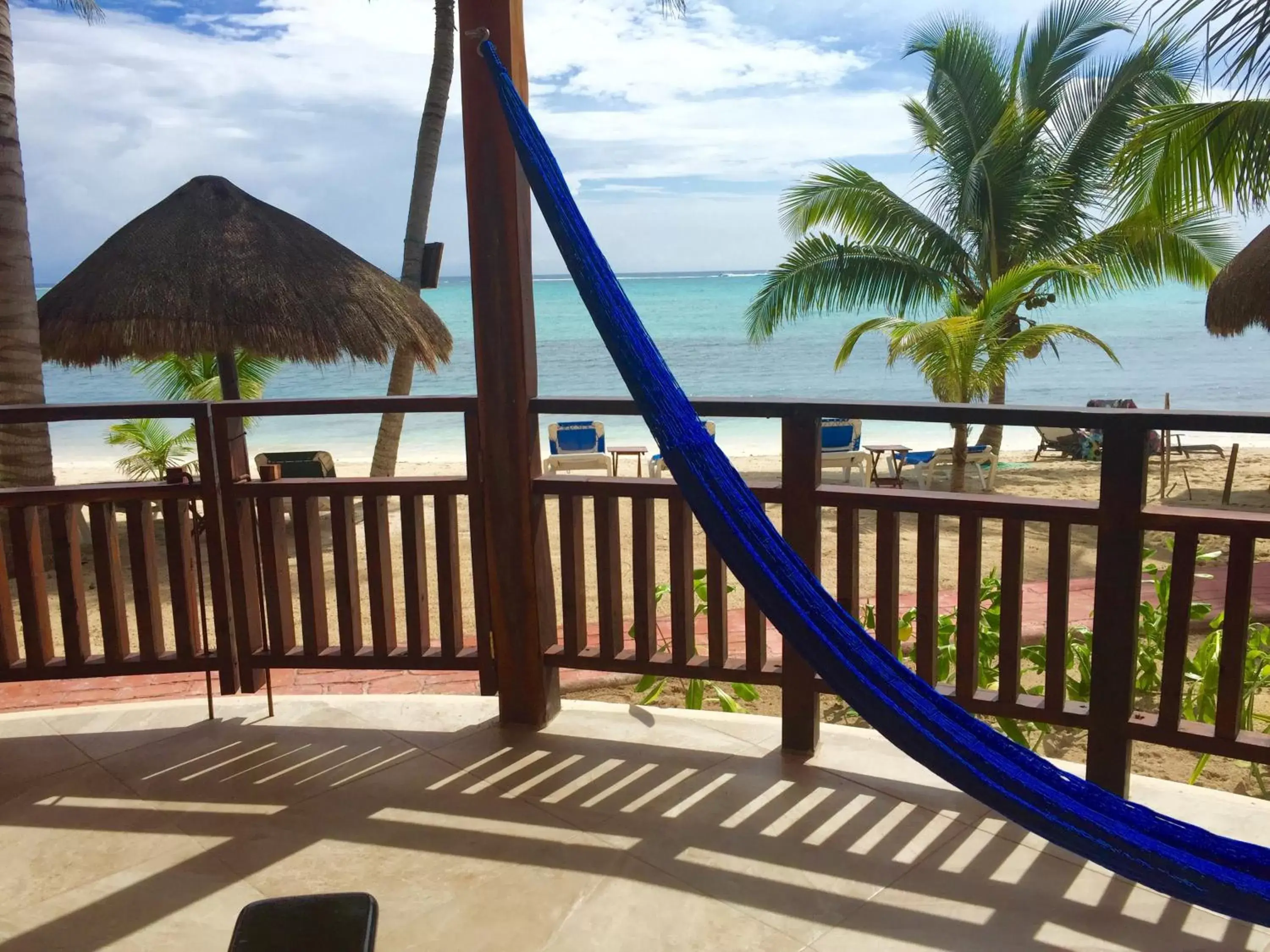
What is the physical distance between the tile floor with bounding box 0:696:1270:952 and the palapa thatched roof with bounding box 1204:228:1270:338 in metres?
6.00

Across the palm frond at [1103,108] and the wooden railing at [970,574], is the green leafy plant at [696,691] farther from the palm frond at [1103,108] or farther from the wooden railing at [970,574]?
the palm frond at [1103,108]

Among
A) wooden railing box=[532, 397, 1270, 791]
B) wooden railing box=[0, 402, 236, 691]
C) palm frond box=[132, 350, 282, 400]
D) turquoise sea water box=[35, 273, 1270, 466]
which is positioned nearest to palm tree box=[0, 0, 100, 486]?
palm frond box=[132, 350, 282, 400]

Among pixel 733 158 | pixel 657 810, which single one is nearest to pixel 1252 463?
pixel 657 810

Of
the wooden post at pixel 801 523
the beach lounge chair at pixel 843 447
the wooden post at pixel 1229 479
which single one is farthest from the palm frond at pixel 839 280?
the wooden post at pixel 801 523

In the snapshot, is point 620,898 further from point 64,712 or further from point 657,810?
point 64,712

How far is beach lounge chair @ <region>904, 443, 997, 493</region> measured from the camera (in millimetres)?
8477

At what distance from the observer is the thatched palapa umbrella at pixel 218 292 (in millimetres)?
5555

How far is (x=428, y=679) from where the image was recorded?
3555 millimetres

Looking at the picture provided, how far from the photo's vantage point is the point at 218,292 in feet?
18.2

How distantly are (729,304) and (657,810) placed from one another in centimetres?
3916

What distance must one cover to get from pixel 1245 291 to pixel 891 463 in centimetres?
321

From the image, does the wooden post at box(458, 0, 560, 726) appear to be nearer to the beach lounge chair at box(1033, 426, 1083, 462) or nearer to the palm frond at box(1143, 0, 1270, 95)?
the palm frond at box(1143, 0, 1270, 95)

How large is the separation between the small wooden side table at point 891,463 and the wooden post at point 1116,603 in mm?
6222

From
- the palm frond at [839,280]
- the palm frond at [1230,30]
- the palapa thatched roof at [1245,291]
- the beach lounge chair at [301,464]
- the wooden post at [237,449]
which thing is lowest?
the beach lounge chair at [301,464]
